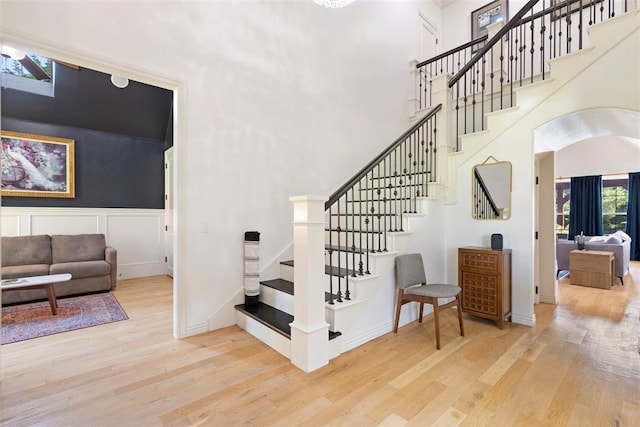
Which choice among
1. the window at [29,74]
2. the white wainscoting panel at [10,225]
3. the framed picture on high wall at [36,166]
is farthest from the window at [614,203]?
the white wainscoting panel at [10,225]

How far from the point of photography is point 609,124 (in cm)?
324

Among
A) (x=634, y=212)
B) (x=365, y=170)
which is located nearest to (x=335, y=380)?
(x=365, y=170)

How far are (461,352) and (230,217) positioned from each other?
2559mm

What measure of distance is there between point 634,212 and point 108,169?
1259 cm

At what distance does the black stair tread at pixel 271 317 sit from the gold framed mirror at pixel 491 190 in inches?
92.5

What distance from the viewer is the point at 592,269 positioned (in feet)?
16.3

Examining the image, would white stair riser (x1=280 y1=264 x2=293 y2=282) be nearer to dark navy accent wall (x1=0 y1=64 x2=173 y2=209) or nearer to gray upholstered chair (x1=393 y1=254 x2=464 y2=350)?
gray upholstered chair (x1=393 y1=254 x2=464 y2=350)

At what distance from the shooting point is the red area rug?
119 inches

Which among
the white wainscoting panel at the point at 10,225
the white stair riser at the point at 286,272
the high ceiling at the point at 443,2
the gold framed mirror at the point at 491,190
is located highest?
the high ceiling at the point at 443,2

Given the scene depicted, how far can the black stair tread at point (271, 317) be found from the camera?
2.56 meters

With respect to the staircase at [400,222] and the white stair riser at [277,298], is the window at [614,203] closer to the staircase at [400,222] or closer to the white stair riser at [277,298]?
the staircase at [400,222]

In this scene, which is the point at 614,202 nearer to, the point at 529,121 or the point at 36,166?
the point at 529,121

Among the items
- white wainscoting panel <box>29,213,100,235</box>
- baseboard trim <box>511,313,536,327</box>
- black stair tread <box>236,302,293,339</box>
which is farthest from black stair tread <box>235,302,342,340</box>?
white wainscoting panel <box>29,213,100,235</box>

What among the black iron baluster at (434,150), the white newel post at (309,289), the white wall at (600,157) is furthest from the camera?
the white wall at (600,157)
